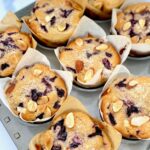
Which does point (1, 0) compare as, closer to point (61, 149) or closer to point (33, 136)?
point (33, 136)

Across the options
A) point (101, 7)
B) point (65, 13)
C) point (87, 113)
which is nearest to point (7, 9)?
point (65, 13)

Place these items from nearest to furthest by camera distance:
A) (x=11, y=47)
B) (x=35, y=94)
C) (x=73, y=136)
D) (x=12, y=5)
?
1. (x=73, y=136)
2. (x=35, y=94)
3. (x=11, y=47)
4. (x=12, y=5)

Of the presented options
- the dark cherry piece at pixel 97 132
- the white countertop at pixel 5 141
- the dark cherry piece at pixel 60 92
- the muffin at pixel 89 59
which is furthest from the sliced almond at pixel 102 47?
the white countertop at pixel 5 141

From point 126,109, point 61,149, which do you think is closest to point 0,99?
point 61,149

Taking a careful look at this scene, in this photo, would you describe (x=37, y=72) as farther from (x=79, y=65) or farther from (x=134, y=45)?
(x=134, y=45)

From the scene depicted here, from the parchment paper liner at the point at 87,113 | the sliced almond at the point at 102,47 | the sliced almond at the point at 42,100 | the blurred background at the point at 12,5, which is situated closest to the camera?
the parchment paper liner at the point at 87,113

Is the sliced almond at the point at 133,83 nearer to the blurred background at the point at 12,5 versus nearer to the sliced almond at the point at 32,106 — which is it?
the sliced almond at the point at 32,106
